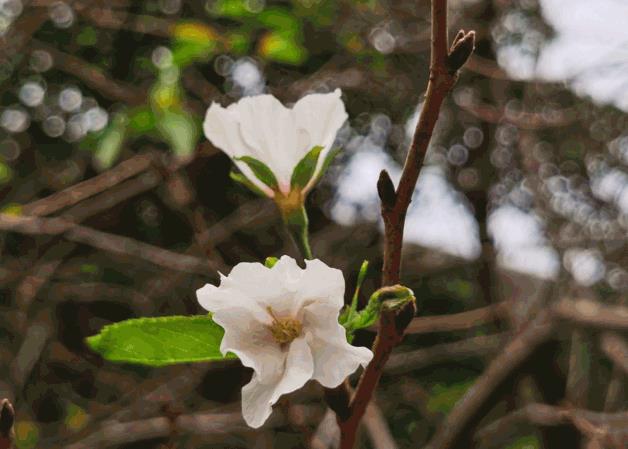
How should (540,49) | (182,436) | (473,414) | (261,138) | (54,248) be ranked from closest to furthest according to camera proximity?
(261,138), (473,414), (182,436), (54,248), (540,49)

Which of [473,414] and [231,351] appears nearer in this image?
[231,351]

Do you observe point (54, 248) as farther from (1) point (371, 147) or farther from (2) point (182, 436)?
(1) point (371, 147)

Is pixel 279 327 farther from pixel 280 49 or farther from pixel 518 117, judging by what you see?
pixel 518 117

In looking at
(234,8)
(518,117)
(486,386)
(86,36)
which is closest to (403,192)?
(486,386)

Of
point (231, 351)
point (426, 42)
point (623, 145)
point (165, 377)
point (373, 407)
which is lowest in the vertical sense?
point (165, 377)

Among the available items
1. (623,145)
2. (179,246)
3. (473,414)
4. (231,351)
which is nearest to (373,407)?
(473,414)

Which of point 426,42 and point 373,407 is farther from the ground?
point 426,42

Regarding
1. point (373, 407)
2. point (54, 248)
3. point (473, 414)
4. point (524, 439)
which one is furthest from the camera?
point (54, 248)

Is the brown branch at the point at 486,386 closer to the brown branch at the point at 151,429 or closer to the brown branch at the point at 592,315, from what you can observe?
the brown branch at the point at 592,315
